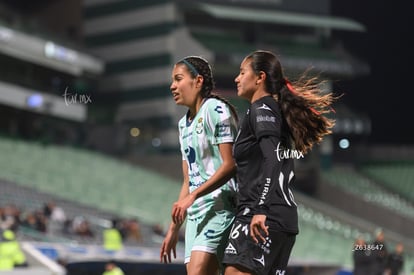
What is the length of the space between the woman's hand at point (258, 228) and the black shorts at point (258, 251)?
6cm

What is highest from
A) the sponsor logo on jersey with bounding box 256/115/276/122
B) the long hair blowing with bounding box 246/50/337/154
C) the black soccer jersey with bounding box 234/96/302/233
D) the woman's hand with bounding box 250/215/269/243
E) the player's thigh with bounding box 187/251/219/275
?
the long hair blowing with bounding box 246/50/337/154

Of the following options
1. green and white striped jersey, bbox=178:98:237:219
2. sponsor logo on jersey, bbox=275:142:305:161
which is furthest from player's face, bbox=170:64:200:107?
sponsor logo on jersey, bbox=275:142:305:161

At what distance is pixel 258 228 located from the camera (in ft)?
21.2

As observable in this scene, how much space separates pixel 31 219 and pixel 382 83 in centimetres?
2734

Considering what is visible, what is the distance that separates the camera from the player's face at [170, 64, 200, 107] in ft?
24.4

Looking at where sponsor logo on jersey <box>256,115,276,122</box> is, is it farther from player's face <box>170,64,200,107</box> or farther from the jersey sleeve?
player's face <box>170,64,200,107</box>

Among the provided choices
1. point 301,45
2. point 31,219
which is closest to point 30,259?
point 31,219

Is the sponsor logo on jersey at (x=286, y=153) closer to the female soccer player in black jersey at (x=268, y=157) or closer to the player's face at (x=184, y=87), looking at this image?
the female soccer player in black jersey at (x=268, y=157)

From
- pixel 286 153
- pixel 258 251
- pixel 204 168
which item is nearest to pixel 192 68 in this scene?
pixel 204 168

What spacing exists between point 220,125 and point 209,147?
0.65ft

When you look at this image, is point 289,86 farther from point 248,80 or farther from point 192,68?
point 192,68

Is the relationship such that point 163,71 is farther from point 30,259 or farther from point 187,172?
point 187,172

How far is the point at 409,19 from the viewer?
165ft

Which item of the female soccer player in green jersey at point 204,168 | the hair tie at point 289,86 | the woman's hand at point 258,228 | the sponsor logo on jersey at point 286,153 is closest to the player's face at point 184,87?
the female soccer player in green jersey at point 204,168
